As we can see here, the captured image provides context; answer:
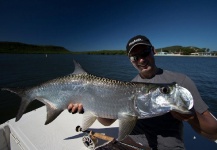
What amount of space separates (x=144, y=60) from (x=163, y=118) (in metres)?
1.05

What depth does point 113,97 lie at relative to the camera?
2598mm

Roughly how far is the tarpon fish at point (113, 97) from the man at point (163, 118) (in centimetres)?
22

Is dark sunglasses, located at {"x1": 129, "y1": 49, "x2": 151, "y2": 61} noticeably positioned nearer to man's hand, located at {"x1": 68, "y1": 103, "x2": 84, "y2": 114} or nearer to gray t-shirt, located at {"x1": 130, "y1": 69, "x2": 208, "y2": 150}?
gray t-shirt, located at {"x1": 130, "y1": 69, "x2": 208, "y2": 150}

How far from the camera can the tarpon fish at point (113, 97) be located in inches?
87.2

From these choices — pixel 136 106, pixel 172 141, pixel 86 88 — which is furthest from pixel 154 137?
pixel 86 88

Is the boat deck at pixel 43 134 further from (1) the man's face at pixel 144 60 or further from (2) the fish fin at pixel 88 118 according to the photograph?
(1) the man's face at pixel 144 60

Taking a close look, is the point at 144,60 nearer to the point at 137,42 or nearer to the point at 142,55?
the point at 142,55

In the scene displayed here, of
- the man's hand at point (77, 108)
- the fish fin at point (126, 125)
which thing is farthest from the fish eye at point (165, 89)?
the man's hand at point (77, 108)

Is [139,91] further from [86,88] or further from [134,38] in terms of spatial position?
[134,38]

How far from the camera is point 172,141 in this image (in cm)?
274

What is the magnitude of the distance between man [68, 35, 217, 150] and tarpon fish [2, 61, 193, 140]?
22 cm

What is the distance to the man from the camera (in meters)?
2.56

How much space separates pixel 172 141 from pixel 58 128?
2.76 meters

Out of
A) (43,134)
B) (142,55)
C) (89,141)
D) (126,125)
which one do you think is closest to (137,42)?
(142,55)
